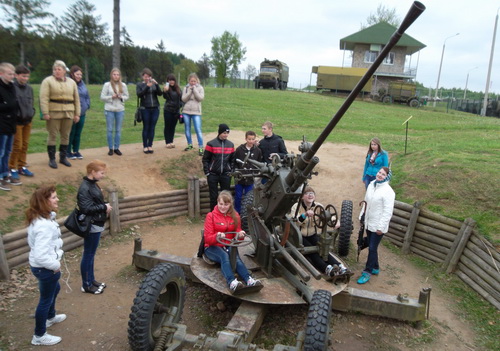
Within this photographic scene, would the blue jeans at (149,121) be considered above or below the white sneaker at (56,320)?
above

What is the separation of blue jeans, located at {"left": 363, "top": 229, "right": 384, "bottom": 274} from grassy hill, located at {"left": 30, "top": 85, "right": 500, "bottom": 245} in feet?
5.72

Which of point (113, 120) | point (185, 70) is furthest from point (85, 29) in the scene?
point (113, 120)

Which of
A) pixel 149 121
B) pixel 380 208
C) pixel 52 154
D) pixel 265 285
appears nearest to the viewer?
pixel 265 285

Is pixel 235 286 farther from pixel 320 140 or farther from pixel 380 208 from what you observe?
pixel 380 208

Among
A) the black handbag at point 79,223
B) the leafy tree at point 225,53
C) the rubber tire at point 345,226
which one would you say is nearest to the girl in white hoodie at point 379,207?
the rubber tire at point 345,226

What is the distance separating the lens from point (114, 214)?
7223 mm

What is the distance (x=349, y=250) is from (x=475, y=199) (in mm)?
2512

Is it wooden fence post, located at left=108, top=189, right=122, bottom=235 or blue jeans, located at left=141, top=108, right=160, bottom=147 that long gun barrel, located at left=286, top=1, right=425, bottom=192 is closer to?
wooden fence post, located at left=108, top=189, right=122, bottom=235

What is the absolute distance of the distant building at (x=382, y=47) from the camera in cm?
3850

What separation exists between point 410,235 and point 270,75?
104 ft

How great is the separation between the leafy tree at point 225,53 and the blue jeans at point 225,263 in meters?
51.4

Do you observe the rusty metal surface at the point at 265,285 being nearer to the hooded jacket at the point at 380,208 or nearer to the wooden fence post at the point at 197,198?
the hooded jacket at the point at 380,208

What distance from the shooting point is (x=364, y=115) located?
23219 mm

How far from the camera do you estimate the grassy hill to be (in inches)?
293
